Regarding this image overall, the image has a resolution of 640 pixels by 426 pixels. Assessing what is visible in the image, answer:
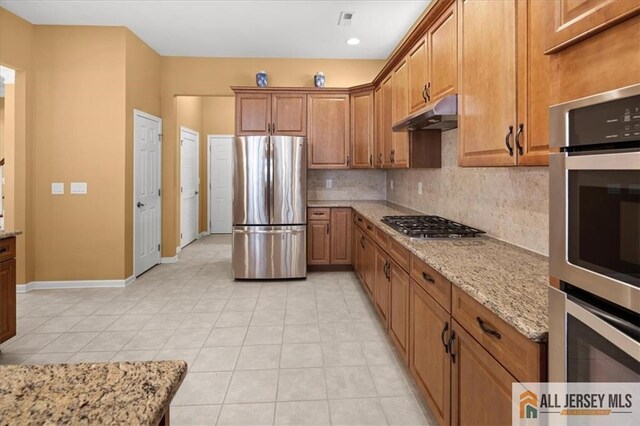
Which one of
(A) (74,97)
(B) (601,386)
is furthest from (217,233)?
(B) (601,386)

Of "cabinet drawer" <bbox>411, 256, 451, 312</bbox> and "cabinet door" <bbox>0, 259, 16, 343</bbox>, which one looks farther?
"cabinet door" <bbox>0, 259, 16, 343</bbox>

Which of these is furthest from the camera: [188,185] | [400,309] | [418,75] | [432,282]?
[188,185]

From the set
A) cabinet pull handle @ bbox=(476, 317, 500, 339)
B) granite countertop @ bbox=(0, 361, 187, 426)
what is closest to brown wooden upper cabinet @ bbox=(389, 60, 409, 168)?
cabinet pull handle @ bbox=(476, 317, 500, 339)

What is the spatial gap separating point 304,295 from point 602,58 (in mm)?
3577

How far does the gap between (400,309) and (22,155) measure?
14.4ft

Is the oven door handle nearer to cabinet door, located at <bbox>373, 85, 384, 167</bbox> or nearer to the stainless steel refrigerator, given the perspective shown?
cabinet door, located at <bbox>373, 85, 384, 167</bbox>

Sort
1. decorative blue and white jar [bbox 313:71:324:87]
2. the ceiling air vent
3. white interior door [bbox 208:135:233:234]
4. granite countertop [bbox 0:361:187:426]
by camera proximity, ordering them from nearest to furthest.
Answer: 1. granite countertop [bbox 0:361:187:426]
2. the ceiling air vent
3. decorative blue and white jar [bbox 313:71:324:87]
4. white interior door [bbox 208:135:233:234]

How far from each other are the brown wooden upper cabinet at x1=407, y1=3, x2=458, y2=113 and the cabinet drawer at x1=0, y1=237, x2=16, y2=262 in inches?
128

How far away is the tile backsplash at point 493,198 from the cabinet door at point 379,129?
635 millimetres

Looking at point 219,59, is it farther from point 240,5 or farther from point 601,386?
point 601,386

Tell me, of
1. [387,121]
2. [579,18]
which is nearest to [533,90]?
[579,18]

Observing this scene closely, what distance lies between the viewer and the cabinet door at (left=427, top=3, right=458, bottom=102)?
2.24 meters

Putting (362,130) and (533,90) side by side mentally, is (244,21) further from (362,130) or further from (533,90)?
(533,90)

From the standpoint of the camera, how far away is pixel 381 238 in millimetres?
2975
